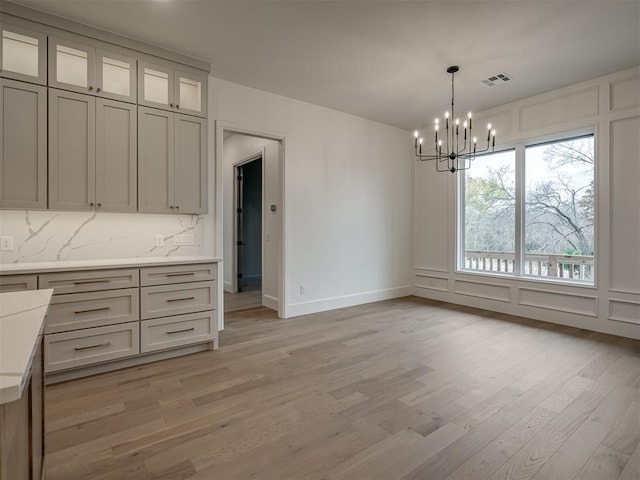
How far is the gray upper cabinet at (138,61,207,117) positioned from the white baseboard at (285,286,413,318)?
8.62ft

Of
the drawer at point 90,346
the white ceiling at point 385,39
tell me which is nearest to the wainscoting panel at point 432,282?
the white ceiling at point 385,39

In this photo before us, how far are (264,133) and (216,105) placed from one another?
648 millimetres

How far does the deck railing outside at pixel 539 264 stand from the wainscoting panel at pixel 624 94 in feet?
5.65

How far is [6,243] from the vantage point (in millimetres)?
2770

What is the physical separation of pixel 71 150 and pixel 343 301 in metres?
3.70

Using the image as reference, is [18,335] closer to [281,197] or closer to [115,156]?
[115,156]

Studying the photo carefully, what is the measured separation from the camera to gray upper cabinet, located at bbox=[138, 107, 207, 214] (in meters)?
3.16

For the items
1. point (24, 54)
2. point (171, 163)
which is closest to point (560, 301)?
point (171, 163)

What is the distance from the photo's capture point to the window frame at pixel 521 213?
393 cm

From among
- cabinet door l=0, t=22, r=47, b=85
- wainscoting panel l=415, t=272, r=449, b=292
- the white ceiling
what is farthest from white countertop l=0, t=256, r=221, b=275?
wainscoting panel l=415, t=272, r=449, b=292

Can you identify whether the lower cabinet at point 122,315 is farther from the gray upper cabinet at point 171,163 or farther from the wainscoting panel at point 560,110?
the wainscoting panel at point 560,110

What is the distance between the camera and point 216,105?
389 centimetres

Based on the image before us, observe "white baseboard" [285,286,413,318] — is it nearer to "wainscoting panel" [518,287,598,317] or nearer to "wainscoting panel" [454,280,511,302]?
"wainscoting panel" [454,280,511,302]

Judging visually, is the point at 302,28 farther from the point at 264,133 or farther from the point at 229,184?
the point at 229,184
